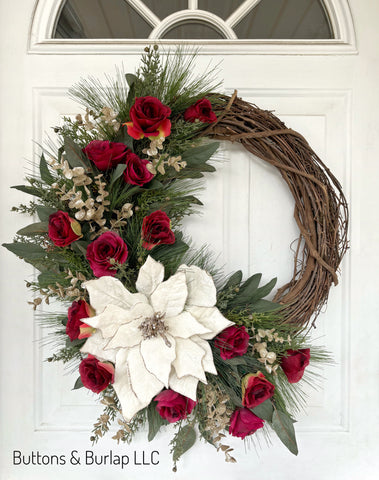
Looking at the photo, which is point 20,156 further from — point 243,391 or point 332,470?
point 332,470

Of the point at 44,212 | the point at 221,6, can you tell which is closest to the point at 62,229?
the point at 44,212

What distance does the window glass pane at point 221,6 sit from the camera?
997 mm

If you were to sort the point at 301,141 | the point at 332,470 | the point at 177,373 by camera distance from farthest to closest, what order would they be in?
the point at 332,470, the point at 301,141, the point at 177,373

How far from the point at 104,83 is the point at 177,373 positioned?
Result: 0.78 metres

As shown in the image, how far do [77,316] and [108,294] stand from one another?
0.08 metres

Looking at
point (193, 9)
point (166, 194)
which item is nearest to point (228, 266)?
point (166, 194)

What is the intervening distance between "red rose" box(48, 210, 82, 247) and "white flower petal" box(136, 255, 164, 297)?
0.16 m

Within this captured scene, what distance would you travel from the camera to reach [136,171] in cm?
79

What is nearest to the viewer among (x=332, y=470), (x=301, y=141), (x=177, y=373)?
(x=177, y=373)

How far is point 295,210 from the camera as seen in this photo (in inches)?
36.8

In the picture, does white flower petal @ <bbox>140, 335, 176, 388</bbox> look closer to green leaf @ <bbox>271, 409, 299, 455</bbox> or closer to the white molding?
green leaf @ <bbox>271, 409, 299, 455</bbox>

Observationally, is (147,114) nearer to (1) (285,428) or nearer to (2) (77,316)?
→ (2) (77,316)

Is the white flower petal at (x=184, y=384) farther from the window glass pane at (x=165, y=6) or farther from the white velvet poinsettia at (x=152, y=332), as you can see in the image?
the window glass pane at (x=165, y=6)

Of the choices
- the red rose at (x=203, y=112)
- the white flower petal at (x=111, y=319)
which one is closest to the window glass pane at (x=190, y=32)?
the red rose at (x=203, y=112)
